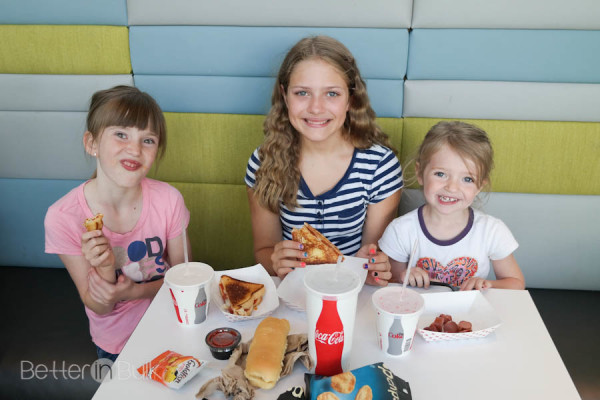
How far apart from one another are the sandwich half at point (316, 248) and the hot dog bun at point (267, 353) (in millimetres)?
325

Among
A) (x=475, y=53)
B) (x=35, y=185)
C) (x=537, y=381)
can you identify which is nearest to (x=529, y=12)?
(x=475, y=53)

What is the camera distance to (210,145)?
86.5 inches

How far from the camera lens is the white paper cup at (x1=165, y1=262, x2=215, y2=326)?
1167mm

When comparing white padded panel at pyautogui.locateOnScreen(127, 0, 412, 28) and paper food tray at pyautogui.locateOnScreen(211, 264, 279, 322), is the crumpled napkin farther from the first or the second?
white padded panel at pyautogui.locateOnScreen(127, 0, 412, 28)

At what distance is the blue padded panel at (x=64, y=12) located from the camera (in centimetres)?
207

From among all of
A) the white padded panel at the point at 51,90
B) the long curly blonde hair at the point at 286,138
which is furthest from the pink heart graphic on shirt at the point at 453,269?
the white padded panel at the point at 51,90

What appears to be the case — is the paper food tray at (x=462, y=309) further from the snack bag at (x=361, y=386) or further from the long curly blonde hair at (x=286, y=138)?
the long curly blonde hair at (x=286, y=138)

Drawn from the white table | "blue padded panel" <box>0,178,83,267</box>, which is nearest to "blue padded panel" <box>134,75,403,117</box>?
"blue padded panel" <box>0,178,83,267</box>

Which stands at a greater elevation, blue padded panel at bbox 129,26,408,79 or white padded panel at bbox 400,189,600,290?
blue padded panel at bbox 129,26,408,79

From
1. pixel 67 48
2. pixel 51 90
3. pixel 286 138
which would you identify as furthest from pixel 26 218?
pixel 286 138

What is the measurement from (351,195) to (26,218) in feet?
5.45

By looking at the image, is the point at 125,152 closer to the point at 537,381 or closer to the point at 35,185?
the point at 35,185

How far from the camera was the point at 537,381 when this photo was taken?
103cm

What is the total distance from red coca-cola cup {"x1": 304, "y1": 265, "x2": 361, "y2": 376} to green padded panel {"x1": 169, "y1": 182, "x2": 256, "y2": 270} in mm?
1271
